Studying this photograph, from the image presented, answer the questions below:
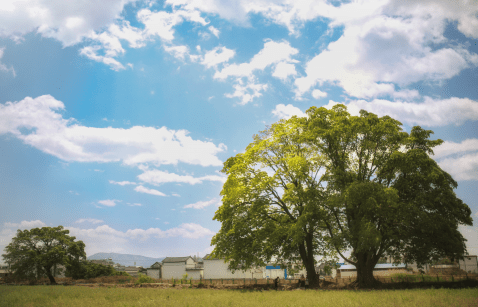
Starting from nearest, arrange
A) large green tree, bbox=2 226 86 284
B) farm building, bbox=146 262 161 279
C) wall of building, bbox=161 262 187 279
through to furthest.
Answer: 1. large green tree, bbox=2 226 86 284
2. wall of building, bbox=161 262 187 279
3. farm building, bbox=146 262 161 279

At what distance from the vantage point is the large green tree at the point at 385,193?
23.9 meters

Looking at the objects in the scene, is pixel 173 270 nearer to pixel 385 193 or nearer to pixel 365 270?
pixel 365 270

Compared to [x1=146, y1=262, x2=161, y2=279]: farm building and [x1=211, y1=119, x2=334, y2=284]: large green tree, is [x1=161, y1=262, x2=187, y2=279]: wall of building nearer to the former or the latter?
[x1=146, y1=262, x2=161, y2=279]: farm building

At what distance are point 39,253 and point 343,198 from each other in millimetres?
54274

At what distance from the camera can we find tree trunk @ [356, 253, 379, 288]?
2698 centimetres

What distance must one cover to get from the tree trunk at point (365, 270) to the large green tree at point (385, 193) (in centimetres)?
8

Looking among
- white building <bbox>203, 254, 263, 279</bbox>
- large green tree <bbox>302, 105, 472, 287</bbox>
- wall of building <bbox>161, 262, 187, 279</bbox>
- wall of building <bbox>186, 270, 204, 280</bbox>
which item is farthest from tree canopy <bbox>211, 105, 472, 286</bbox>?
wall of building <bbox>161, 262, 187, 279</bbox>

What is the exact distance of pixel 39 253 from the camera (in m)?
55.1

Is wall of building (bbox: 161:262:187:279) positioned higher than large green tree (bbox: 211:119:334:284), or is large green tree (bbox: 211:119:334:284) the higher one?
large green tree (bbox: 211:119:334:284)

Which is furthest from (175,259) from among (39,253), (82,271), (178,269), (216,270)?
(39,253)

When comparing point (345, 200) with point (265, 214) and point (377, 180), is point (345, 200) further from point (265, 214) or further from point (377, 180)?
point (265, 214)

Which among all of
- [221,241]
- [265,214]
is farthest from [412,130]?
[221,241]

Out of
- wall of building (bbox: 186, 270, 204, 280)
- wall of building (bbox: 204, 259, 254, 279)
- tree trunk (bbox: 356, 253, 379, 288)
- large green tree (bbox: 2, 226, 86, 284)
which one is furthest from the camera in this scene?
wall of building (bbox: 186, 270, 204, 280)

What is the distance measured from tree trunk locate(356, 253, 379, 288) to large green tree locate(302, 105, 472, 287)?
0.08 meters
